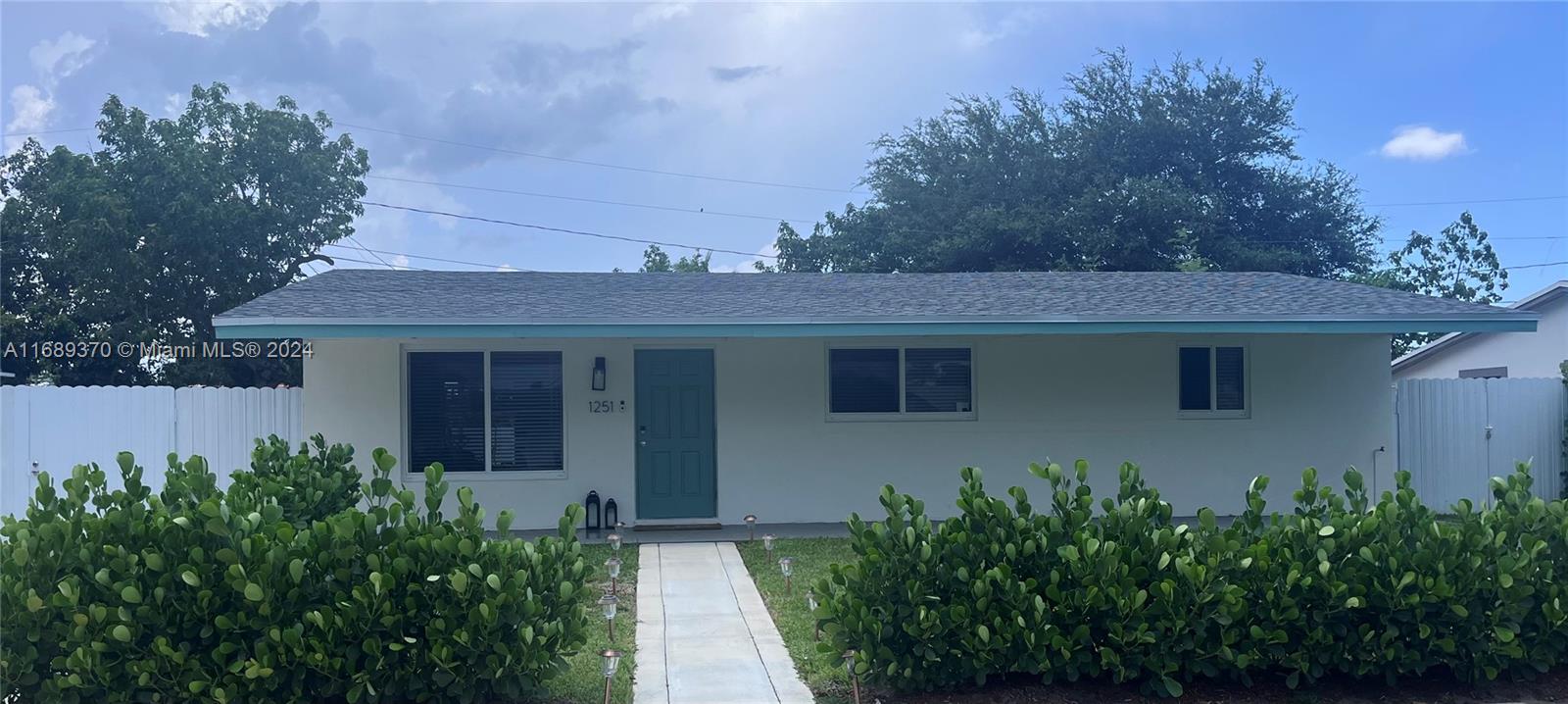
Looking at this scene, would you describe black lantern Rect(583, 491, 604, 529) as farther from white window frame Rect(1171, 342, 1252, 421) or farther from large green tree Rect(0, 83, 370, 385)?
large green tree Rect(0, 83, 370, 385)

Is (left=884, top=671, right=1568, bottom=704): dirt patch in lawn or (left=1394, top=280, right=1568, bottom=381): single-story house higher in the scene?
(left=1394, top=280, right=1568, bottom=381): single-story house

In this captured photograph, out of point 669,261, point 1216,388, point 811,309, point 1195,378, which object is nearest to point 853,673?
point 811,309

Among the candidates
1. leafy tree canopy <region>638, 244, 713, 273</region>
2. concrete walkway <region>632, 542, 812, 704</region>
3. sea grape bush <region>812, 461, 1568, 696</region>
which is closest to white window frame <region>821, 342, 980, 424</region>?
concrete walkway <region>632, 542, 812, 704</region>

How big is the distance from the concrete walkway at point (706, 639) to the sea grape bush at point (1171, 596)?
0.70 metres

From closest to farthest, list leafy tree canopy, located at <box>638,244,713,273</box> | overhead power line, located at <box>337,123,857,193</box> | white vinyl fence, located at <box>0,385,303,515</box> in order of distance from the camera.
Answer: white vinyl fence, located at <box>0,385,303,515</box>, overhead power line, located at <box>337,123,857,193</box>, leafy tree canopy, located at <box>638,244,713,273</box>

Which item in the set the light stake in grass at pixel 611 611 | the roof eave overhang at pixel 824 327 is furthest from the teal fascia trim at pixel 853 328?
the light stake in grass at pixel 611 611

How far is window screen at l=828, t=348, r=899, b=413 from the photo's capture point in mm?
11164

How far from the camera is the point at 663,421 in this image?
11.0 meters

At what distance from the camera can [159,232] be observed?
20375 millimetres

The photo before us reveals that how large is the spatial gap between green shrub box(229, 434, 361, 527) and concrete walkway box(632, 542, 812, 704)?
2131 mm

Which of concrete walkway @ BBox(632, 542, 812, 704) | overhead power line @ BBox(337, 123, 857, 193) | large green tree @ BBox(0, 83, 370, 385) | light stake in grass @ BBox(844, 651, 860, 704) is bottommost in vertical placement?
concrete walkway @ BBox(632, 542, 812, 704)

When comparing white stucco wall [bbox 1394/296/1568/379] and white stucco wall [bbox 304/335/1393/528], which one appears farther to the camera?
white stucco wall [bbox 1394/296/1568/379]

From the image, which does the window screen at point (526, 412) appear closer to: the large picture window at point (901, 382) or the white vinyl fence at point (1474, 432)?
the large picture window at point (901, 382)

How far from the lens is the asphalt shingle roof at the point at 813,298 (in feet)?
31.6
